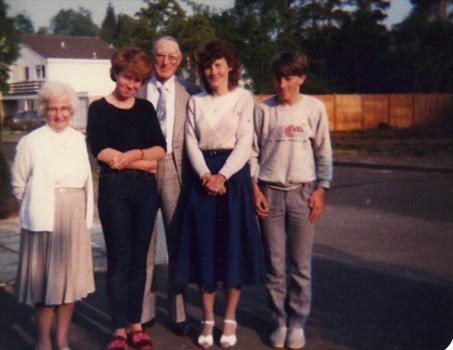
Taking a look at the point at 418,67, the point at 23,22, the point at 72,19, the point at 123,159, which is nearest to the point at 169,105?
Result: the point at 123,159

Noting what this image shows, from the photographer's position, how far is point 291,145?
3908 millimetres

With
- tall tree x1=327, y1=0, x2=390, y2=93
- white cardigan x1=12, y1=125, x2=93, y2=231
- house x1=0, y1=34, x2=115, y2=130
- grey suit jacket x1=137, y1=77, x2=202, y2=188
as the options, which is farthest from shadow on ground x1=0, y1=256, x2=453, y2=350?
tall tree x1=327, y1=0, x2=390, y2=93

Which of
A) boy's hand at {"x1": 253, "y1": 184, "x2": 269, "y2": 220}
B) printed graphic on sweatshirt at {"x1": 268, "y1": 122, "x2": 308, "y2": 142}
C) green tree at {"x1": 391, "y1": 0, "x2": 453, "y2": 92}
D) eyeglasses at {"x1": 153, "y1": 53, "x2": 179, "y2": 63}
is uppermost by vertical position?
green tree at {"x1": 391, "y1": 0, "x2": 453, "y2": 92}

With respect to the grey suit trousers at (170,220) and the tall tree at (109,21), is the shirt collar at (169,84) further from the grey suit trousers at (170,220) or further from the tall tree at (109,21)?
the tall tree at (109,21)

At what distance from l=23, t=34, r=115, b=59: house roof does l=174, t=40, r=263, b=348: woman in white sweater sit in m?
6.89

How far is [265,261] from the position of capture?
160 inches

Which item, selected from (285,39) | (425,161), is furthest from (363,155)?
(285,39)

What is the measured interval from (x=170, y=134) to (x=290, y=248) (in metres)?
1.07

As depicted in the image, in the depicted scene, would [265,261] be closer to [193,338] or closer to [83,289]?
[193,338]

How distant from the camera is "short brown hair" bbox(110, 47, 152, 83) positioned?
12.5 feet

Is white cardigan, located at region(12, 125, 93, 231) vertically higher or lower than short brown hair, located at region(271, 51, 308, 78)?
lower

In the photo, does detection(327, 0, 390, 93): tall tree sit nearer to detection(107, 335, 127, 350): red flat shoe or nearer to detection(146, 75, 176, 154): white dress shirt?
detection(146, 75, 176, 154): white dress shirt

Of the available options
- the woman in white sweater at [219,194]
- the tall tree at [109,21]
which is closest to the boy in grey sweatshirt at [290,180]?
the woman in white sweater at [219,194]

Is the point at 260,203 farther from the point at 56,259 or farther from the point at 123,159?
the point at 56,259
